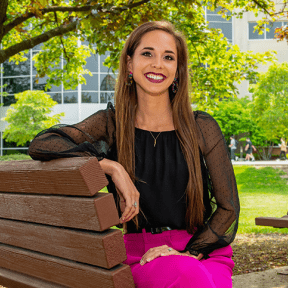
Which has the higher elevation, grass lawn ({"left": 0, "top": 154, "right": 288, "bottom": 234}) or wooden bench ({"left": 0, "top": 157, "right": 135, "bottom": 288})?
wooden bench ({"left": 0, "top": 157, "right": 135, "bottom": 288})

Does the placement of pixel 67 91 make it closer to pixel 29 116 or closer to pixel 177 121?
pixel 29 116

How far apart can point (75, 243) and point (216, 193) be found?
1.08 meters

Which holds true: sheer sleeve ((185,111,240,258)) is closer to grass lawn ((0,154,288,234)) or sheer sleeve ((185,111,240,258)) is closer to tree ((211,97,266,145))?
grass lawn ((0,154,288,234))

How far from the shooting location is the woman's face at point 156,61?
92.3 inches

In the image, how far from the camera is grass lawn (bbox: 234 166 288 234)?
771cm

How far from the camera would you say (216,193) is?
7.09ft

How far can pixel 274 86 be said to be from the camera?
27.8m

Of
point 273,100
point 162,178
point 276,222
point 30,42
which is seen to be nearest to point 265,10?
point 30,42

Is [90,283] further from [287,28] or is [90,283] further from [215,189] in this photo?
[287,28]

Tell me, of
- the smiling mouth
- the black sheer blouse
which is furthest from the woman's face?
the black sheer blouse

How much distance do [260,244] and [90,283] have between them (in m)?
5.08

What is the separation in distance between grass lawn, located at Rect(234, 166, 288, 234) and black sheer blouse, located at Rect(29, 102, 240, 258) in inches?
198

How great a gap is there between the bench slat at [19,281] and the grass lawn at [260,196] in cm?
574

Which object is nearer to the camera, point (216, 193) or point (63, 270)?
point (63, 270)
